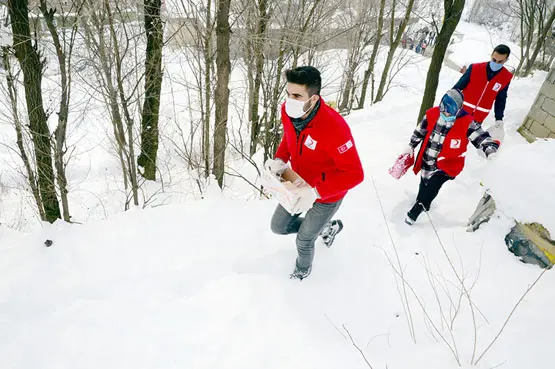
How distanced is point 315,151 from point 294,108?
372 millimetres

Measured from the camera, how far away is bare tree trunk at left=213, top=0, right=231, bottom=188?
18.4ft

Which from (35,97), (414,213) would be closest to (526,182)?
(414,213)

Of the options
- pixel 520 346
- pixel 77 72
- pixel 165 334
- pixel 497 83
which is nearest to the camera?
pixel 520 346

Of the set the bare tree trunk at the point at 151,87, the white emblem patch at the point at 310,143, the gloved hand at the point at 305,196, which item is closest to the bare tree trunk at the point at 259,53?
the bare tree trunk at the point at 151,87

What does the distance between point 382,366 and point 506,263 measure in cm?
166

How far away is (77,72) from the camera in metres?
7.00

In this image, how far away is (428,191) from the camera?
3.74 meters

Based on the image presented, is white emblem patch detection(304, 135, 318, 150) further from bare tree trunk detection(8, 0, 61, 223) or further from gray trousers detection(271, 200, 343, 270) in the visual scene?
bare tree trunk detection(8, 0, 61, 223)

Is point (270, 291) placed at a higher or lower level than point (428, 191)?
lower

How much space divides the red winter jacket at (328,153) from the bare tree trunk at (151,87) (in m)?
5.48

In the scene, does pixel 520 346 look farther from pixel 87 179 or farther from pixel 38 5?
pixel 87 179

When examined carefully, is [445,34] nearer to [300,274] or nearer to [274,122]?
[300,274]

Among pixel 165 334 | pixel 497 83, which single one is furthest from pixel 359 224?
pixel 497 83

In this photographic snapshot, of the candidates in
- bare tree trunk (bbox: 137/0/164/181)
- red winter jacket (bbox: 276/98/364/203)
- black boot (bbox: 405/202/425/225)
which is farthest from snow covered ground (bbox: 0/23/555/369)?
bare tree trunk (bbox: 137/0/164/181)
